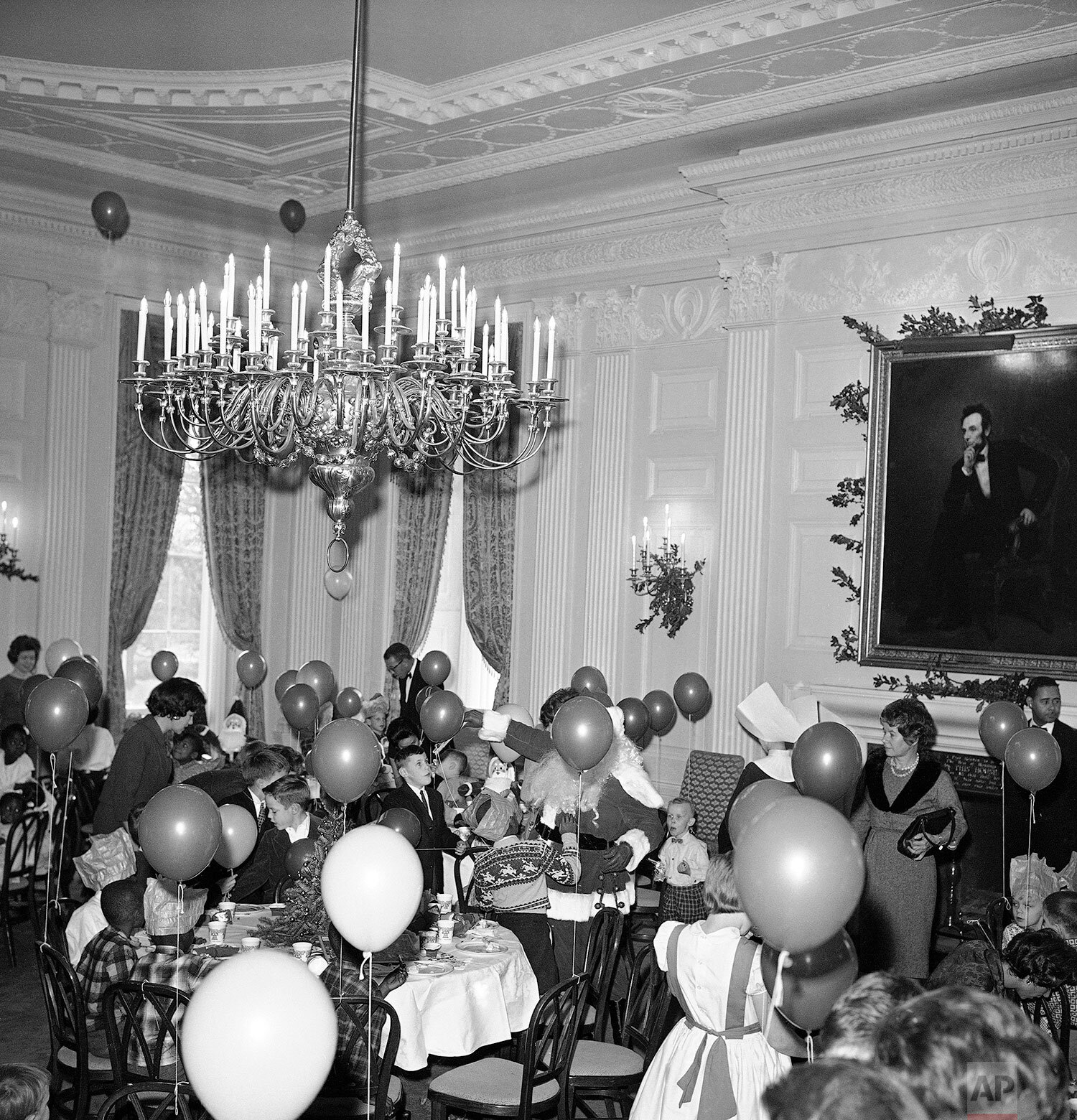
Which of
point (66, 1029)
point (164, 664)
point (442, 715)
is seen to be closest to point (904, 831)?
point (442, 715)

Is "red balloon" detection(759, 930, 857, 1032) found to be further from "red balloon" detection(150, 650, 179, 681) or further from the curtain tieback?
"red balloon" detection(150, 650, 179, 681)

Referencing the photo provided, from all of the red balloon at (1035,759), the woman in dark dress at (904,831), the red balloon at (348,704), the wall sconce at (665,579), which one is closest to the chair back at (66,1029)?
the woman in dark dress at (904,831)

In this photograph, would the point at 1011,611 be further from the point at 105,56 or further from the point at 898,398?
the point at 105,56

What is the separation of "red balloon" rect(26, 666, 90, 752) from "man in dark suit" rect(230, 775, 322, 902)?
1177 mm

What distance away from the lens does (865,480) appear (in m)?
8.34

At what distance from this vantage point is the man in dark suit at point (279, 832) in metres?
5.49

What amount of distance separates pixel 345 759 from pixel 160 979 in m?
1.16

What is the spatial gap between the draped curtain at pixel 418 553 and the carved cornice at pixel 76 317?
2983 mm

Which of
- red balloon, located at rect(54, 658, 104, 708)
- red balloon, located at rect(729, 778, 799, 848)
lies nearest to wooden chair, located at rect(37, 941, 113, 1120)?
red balloon, located at rect(729, 778, 799, 848)

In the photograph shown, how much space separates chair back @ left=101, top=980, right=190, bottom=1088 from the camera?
4.14 metres

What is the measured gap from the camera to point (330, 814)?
6707 millimetres

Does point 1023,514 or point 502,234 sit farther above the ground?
point 502,234

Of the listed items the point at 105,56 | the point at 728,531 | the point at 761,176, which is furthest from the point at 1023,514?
the point at 105,56

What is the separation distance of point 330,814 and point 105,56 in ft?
16.4
